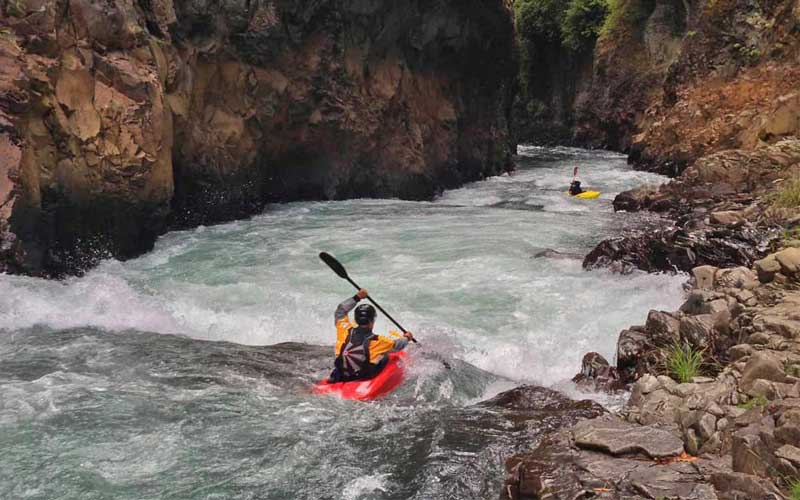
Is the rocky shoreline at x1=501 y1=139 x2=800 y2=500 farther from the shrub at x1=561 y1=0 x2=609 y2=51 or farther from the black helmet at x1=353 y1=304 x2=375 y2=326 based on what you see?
the shrub at x1=561 y1=0 x2=609 y2=51

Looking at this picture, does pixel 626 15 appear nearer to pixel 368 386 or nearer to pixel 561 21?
pixel 561 21

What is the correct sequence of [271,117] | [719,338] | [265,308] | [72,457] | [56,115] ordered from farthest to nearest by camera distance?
[271,117] → [56,115] → [265,308] → [719,338] → [72,457]

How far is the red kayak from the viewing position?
5961 mm

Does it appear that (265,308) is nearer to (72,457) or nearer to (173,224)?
(72,457)

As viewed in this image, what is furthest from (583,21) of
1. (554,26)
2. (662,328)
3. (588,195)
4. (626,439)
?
(626,439)

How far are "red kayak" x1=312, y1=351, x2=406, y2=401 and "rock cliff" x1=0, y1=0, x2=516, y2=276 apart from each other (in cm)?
456

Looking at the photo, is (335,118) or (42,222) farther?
(335,118)

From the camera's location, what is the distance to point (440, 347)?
23.8ft

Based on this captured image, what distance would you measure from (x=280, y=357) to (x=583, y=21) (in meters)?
30.0

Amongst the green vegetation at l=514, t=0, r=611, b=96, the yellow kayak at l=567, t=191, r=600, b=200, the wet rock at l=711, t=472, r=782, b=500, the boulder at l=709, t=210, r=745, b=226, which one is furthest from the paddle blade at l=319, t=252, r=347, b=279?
the green vegetation at l=514, t=0, r=611, b=96

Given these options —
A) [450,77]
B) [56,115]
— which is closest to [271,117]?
[56,115]

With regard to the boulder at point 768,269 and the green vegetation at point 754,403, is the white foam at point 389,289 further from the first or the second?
the green vegetation at point 754,403

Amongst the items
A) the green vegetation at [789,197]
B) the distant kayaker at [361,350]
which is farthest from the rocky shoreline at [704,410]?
the distant kayaker at [361,350]

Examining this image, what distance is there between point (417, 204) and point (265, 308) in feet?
30.5
